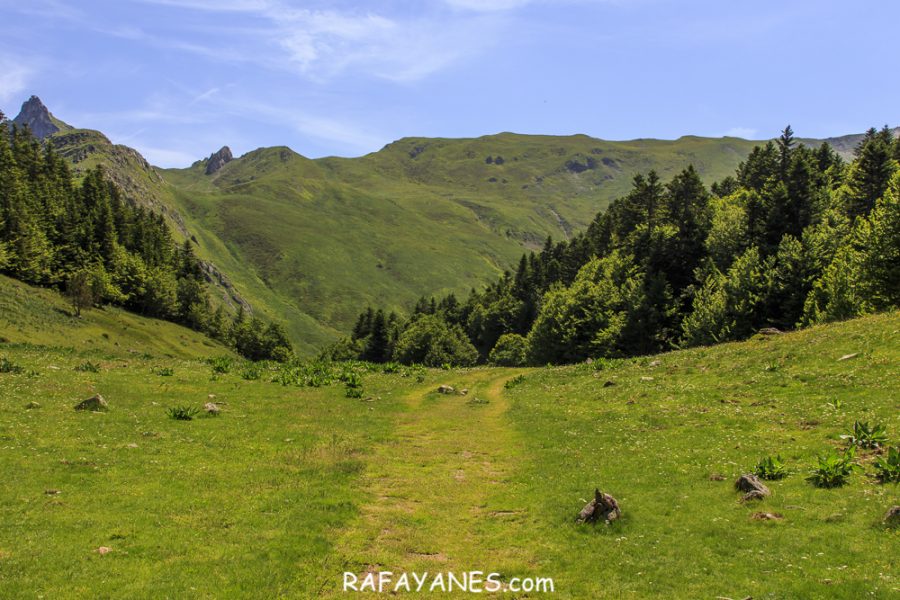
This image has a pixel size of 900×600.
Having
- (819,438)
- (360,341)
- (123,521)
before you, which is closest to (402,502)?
(123,521)

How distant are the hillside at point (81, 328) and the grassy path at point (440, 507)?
2119 inches

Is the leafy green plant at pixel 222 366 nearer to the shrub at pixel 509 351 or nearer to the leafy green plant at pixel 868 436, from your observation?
the leafy green plant at pixel 868 436

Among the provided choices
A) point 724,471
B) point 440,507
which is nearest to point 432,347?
point 440,507

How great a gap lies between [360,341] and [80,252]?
82277mm

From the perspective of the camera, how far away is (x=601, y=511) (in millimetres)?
16312

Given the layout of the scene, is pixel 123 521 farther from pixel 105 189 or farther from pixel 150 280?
pixel 105 189

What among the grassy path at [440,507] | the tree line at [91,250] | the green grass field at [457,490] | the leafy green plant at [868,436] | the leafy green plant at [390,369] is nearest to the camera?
the green grass field at [457,490]

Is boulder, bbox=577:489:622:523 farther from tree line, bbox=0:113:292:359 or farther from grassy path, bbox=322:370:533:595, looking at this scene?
tree line, bbox=0:113:292:359

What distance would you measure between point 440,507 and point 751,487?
10362mm

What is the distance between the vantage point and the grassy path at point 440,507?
1432 cm

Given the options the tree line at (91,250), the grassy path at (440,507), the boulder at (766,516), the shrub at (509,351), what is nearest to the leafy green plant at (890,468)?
the boulder at (766,516)

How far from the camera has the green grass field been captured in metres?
12.3

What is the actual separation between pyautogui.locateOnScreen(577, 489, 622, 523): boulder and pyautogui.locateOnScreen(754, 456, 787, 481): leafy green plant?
562 cm

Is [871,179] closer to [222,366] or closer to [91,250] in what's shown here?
[222,366]
